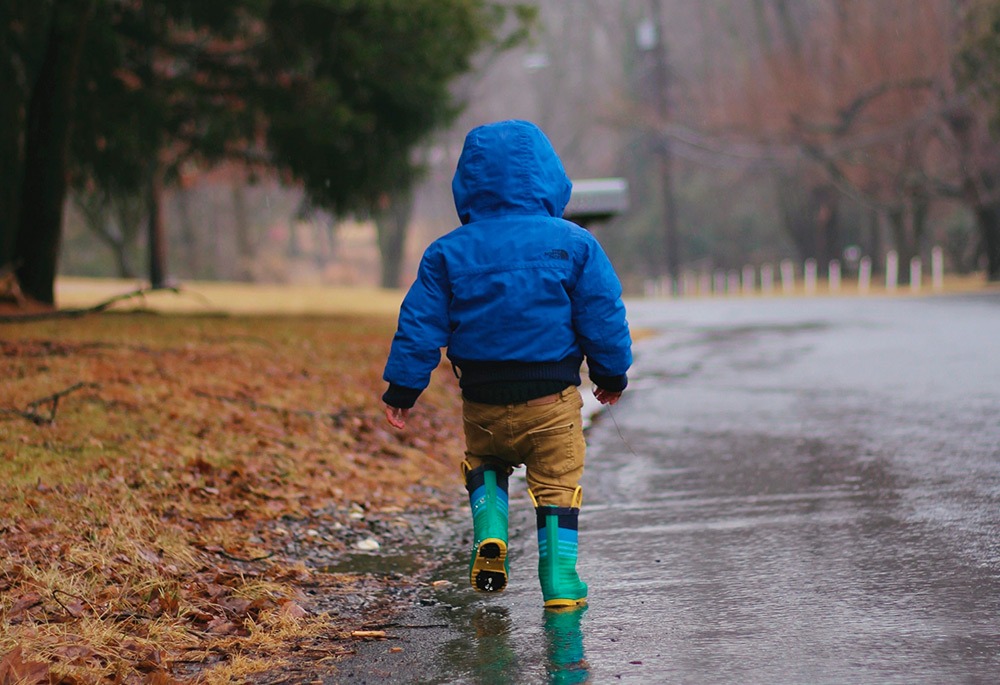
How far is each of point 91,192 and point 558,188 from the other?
16.7m

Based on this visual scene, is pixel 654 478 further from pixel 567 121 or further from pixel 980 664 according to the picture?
pixel 567 121

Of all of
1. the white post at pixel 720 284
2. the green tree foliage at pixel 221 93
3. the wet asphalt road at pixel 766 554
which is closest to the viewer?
the wet asphalt road at pixel 766 554

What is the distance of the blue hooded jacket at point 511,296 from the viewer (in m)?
5.11

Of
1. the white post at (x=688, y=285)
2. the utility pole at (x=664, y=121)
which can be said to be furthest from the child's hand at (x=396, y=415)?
the white post at (x=688, y=285)

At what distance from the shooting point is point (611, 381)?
5.25 m

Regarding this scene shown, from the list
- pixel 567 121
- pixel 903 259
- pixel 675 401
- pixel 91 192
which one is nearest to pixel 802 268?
pixel 903 259

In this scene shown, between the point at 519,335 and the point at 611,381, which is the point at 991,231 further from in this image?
the point at 519,335

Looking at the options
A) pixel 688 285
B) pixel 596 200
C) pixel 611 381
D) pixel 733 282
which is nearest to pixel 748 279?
pixel 733 282

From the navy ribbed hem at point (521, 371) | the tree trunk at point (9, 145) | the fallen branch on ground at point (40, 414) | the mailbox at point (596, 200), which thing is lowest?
the fallen branch on ground at point (40, 414)

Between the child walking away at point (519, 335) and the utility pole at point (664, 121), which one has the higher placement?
the utility pole at point (664, 121)

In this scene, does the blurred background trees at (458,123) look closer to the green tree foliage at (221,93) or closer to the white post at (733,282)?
the green tree foliage at (221,93)

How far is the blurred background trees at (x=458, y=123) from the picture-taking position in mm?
17609

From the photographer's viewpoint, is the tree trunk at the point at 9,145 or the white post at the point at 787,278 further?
the white post at the point at 787,278

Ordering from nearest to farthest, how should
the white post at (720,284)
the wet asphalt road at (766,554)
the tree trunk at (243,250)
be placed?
the wet asphalt road at (766,554), the white post at (720,284), the tree trunk at (243,250)
